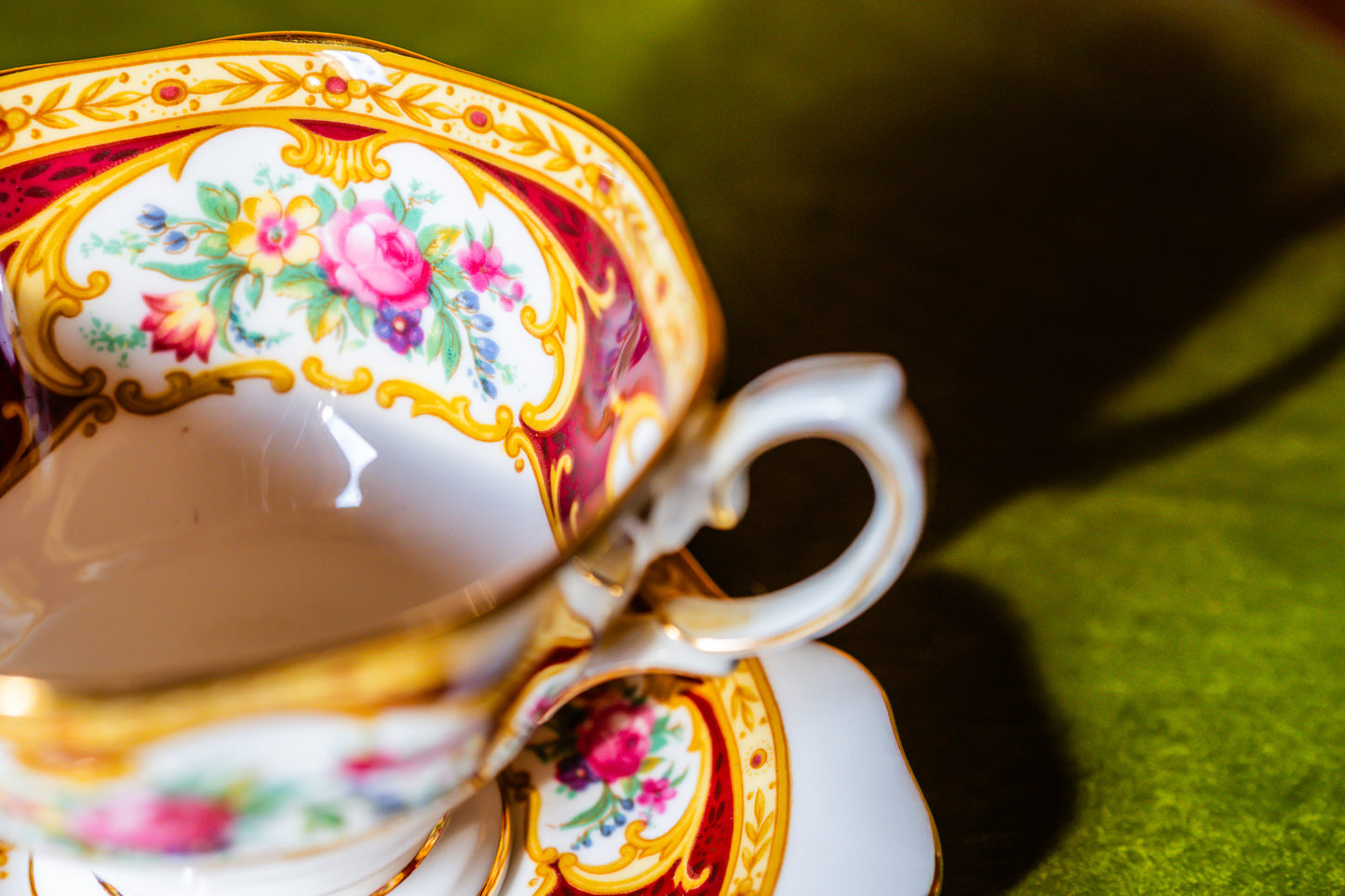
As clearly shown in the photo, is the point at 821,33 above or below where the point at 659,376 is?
below

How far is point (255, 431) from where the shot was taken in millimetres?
409

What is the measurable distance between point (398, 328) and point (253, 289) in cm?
6

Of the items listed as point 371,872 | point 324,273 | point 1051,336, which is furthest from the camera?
point 1051,336

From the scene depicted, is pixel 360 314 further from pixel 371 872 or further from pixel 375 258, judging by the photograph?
pixel 371 872

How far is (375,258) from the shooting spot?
394 millimetres

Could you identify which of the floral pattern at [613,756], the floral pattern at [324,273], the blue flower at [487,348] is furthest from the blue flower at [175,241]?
the floral pattern at [613,756]

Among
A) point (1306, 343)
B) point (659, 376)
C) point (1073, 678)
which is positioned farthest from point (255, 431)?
point (1306, 343)

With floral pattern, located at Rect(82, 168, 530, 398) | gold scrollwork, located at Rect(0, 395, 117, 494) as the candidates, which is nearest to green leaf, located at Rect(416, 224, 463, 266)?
floral pattern, located at Rect(82, 168, 530, 398)

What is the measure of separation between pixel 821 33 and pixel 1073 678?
25.9 inches

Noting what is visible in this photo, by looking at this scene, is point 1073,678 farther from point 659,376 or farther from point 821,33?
point 821,33

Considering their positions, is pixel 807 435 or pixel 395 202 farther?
pixel 395 202

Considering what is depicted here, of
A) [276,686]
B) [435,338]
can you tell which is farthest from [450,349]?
[276,686]

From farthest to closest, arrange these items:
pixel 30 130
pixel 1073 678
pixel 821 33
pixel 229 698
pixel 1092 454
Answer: pixel 821 33
pixel 1092 454
pixel 1073 678
pixel 30 130
pixel 229 698

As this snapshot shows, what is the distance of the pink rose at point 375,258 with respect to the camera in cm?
39
